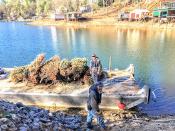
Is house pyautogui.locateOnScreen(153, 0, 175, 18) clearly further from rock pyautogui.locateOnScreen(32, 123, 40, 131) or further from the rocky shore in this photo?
rock pyautogui.locateOnScreen(32, 123, 40, 131)

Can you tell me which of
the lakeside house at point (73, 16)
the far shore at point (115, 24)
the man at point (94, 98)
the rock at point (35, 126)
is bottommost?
the far shore at point (115, 24)

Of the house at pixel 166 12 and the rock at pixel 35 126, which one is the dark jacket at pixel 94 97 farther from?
the house at pixel 166 12

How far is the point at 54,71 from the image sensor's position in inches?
770

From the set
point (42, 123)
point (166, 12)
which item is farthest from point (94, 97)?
point (166, 12)

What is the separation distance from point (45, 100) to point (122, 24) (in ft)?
260

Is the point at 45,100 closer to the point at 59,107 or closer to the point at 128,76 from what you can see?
the point at 59,107

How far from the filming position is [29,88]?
19.4 meters

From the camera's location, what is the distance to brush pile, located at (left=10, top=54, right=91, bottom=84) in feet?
64.3

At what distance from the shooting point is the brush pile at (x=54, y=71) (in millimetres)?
19609

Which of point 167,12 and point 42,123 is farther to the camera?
point 167,12

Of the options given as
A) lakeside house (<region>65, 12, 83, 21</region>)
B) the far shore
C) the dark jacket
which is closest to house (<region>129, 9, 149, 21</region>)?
the far shore

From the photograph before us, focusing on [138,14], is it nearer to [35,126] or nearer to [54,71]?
[54,71]

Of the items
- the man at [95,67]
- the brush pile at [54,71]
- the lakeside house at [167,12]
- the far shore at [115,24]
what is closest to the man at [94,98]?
the man at [95,67]

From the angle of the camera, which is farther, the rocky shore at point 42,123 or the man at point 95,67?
the man at point 95,67
